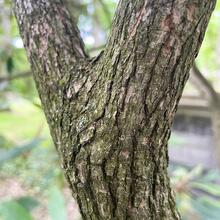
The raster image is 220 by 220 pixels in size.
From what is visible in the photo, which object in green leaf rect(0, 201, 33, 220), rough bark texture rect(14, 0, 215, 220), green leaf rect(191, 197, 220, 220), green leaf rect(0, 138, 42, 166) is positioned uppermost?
rough bark texture rect(14, 0, 215, 220)

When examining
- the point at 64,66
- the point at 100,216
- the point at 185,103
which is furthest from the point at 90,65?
the point at 185,103

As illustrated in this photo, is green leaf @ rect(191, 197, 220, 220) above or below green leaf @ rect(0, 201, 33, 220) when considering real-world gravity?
below

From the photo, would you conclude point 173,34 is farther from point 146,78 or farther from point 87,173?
point 87,173

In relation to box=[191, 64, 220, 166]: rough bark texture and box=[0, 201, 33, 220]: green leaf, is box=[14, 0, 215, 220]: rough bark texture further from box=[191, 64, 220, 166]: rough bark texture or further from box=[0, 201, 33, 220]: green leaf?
box=[191, 64, 220, 166]: rough bark texture

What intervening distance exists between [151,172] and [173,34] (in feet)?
0.84

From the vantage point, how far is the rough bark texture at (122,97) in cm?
63

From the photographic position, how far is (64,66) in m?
0.82

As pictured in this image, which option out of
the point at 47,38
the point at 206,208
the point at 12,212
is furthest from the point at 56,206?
the point at 47,38

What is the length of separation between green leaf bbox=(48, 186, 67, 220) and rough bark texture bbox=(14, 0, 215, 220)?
565mm

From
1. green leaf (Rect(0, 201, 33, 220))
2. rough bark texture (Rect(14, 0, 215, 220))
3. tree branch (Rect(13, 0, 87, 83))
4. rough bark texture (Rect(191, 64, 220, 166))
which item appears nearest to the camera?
rough bark texture (Rect(14, 0, 215, 220))

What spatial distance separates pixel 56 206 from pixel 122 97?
0.80 m

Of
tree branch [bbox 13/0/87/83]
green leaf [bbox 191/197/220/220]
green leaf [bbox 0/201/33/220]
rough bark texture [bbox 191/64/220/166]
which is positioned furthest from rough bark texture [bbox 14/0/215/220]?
rough bark texture [bbox 191/64/220/166]

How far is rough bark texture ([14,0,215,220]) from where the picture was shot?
63 cm

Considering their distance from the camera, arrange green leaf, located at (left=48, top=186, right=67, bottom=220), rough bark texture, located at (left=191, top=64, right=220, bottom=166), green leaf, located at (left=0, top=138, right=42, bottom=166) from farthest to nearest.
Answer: rough bark texture, located at (left=191, top=64, right=220, bottom=166) → green leaf, located at (left=0, top=138, right=42, bottom=166) → green leaf, located at (left=48, top=186, right=67, bottom=220)
